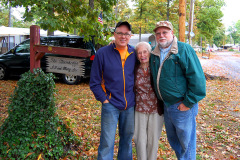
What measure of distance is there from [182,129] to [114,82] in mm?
1001

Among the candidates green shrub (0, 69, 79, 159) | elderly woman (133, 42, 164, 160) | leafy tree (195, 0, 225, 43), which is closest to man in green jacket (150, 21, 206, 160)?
elderly woman (133, 42, 164, 160)

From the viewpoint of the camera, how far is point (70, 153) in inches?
121

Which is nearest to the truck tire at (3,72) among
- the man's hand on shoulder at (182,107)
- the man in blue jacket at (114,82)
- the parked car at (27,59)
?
the parked car at (27,59)

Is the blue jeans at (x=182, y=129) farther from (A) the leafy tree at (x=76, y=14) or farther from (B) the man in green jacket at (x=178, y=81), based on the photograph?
(A) the leafy tree at (x=76, y=14)

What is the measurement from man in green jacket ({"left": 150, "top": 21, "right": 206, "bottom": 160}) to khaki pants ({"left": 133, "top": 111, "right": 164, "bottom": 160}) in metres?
0.19

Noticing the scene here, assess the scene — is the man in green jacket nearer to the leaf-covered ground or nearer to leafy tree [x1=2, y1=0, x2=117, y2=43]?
the leaf-covered ground

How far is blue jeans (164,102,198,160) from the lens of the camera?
99.6 inches

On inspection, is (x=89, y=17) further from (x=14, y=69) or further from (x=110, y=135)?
(x=14, y=69)

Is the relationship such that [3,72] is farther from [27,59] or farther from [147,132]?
[147,132]

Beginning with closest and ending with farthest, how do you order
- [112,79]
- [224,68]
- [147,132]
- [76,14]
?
[112,79] → [147,132] → [76,14] → [224,68]

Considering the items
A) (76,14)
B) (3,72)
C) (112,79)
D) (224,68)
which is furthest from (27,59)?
(224,68)

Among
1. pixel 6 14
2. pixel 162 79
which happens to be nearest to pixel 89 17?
pixel 162 79

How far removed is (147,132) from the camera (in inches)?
111

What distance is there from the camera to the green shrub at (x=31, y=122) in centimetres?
265
